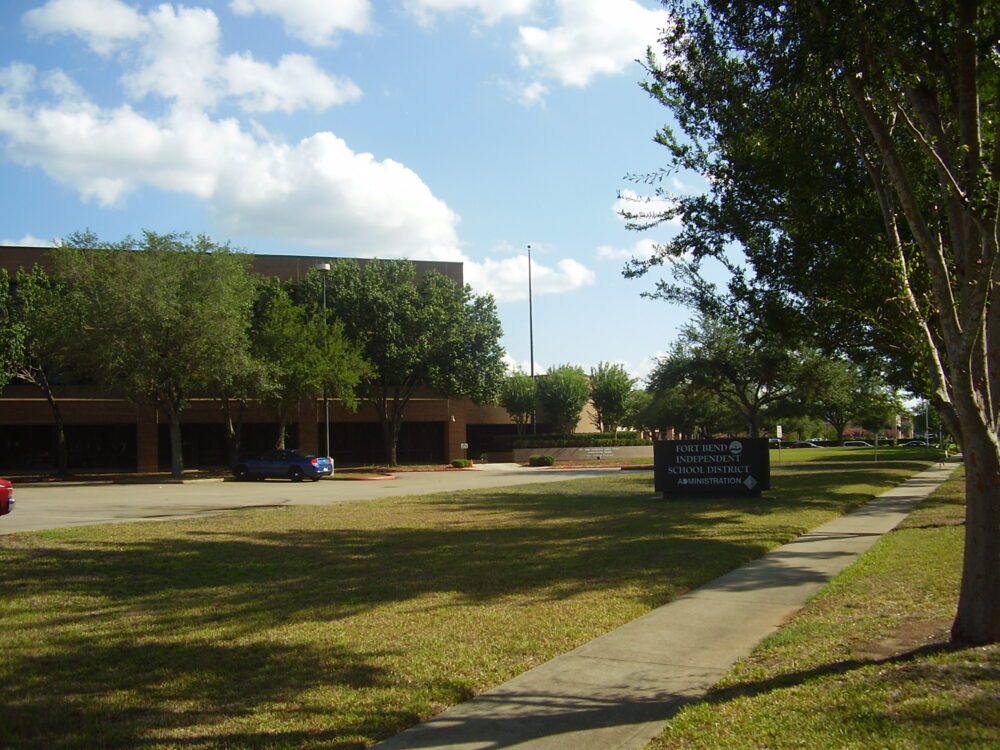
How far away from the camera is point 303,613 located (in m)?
8.56

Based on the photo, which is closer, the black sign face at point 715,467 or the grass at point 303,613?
the grass at point 303,613

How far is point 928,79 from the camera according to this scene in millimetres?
7738

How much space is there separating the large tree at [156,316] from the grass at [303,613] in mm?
20153

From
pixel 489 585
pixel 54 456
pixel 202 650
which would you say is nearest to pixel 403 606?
pixel 489 585

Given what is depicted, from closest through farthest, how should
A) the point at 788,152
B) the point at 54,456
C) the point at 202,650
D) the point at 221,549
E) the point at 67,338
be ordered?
the point at 202,650
the point at 788,152
the point at 221,549
the point at 67,338
the point at 54,456

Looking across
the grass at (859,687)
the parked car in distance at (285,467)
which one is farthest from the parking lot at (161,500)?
the grass at (859,687)

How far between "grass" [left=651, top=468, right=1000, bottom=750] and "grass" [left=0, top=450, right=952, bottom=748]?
1.62 meters

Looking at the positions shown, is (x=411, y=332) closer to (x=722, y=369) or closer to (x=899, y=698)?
(x=722, y=369)

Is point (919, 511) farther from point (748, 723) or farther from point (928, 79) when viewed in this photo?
point (748, 723)

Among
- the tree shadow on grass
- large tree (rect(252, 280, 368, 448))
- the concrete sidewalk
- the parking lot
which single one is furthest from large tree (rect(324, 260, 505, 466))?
the tree shadow on grass

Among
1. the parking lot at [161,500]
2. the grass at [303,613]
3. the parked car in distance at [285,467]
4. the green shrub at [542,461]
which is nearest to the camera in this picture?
the grass at [303,613]

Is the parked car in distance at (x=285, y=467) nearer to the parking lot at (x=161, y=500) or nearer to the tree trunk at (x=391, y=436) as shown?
the parking lot at (x=161, y=500)

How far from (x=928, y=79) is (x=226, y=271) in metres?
34.7

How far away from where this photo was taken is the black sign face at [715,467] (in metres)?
22.2
